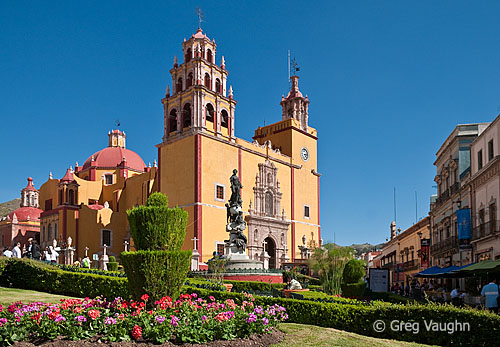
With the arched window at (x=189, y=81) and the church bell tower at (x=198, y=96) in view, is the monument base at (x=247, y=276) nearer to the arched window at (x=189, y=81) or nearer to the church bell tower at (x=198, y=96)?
the church bell tower at (x=198, y=96)

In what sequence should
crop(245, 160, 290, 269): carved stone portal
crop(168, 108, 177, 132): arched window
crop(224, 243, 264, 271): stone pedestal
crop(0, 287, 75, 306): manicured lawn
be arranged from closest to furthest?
crop(0, 287, 75, 306): manicured lawn, crop(224, 243, 264, 271): stone pedestal, crop(168, 108, 177, 132): arched window, crop(245, 160, 290, 269): carved stone portal

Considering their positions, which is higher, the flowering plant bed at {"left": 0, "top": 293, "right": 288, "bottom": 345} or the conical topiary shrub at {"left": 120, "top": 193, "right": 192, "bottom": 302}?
the conical topiary shrub at {"left": 120, "top": 193, "right": 192, "bottom": 302}

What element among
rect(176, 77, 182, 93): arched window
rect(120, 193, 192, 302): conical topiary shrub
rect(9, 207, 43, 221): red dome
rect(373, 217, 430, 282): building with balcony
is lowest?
rect(373, 217, 430, 282): building with balcony

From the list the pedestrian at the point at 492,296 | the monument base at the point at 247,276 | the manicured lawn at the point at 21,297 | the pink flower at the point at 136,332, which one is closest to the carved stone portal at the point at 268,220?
the monument base at the point at 247,276

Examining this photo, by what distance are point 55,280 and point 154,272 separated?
8.75 meters

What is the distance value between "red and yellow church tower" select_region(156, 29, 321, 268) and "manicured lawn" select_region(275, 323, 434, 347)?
25608 mm

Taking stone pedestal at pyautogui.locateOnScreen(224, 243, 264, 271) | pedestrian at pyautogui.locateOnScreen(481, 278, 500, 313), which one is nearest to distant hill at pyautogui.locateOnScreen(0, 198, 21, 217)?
stone pedestal at pyautogui.locateOnScreen(224, 243, 264, 271)

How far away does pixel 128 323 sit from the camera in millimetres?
8438

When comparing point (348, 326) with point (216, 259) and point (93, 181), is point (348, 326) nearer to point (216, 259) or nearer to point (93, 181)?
point (216, 259)

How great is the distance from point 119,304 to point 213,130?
3105 centimetres

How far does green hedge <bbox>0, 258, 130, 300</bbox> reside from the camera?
1594 centimetres

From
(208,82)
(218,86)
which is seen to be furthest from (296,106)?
(208,82)

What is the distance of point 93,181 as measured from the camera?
5056cm

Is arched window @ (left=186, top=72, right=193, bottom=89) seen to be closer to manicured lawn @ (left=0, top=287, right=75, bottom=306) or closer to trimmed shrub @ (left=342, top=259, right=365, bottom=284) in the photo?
trimmed shrub @ (left=342, top=259, right=365, bottom=284)
